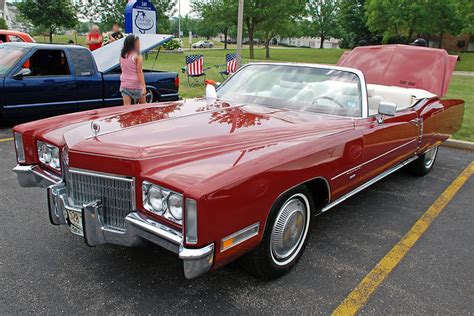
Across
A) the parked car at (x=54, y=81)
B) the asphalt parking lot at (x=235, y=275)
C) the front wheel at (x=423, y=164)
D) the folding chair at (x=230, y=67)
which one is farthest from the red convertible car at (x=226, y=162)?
the folding chair at (x=230, y=67)

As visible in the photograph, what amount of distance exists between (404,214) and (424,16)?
29.3m

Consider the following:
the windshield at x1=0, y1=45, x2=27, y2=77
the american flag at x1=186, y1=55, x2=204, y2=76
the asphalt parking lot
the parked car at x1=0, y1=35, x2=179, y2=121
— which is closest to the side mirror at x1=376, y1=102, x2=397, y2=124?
the asphalt parking lot

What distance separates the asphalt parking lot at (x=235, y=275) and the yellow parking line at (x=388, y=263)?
4 centimetres

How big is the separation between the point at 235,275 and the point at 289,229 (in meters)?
0.51

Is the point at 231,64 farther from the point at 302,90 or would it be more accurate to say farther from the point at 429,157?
the point at 302,90

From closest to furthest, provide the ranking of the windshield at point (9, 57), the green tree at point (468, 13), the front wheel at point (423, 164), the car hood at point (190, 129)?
the car hood at point (190, 129), the front wheel at point (423, 164), the windshield at point (9, 57), the green tree at point (468, 13)

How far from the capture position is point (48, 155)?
3014 mm

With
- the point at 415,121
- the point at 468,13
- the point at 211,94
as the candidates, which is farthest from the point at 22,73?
the point at 468,13

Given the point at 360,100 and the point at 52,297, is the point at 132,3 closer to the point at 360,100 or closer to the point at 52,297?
the point at 360,100

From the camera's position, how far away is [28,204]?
12.7 ft

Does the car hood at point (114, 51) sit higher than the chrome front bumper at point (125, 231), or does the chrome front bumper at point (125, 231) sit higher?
the car hood at point (114, 51)

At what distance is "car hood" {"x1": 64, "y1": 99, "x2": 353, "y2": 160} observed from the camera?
241cm

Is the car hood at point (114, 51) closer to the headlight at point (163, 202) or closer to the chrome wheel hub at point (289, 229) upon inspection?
the chrome wheel hub at point (289, 229)

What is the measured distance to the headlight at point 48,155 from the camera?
9.62 ft
